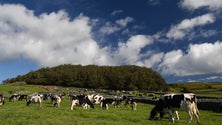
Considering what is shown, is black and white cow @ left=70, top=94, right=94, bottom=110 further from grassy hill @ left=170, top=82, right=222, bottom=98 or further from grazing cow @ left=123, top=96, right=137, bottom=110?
grassy hill @ left=170, top=82, right=222, bottom=98

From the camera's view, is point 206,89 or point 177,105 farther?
point 206,89

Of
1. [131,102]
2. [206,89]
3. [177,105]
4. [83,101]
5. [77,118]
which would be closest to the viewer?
[77,118]

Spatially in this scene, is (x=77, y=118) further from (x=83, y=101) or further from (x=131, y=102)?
(x=131, y=102)

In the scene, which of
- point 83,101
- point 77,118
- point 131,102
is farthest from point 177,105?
point 131,102

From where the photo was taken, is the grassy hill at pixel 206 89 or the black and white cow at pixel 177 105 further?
the grassy hill at pixel 206 89

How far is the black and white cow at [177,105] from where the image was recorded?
27672 mm

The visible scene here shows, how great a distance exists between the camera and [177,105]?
28.7 metres

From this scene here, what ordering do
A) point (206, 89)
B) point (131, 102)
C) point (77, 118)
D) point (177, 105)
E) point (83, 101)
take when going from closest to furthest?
point (77, 118) → point (177, 105) → point (83, 101) → point (131, 102) → point (206, 89)

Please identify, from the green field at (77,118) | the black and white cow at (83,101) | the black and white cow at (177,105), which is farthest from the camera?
the black and white cow at (83,101)

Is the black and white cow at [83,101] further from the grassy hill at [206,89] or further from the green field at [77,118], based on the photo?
the grassy hill at [206,89]

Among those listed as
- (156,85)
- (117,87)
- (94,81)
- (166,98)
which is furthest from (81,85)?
(166,98)

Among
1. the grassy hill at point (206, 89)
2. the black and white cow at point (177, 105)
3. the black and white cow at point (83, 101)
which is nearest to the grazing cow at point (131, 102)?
the black and white cow at point (83, 101)

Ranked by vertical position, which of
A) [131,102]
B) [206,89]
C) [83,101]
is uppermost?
[206,89]

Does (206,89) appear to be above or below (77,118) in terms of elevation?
above
